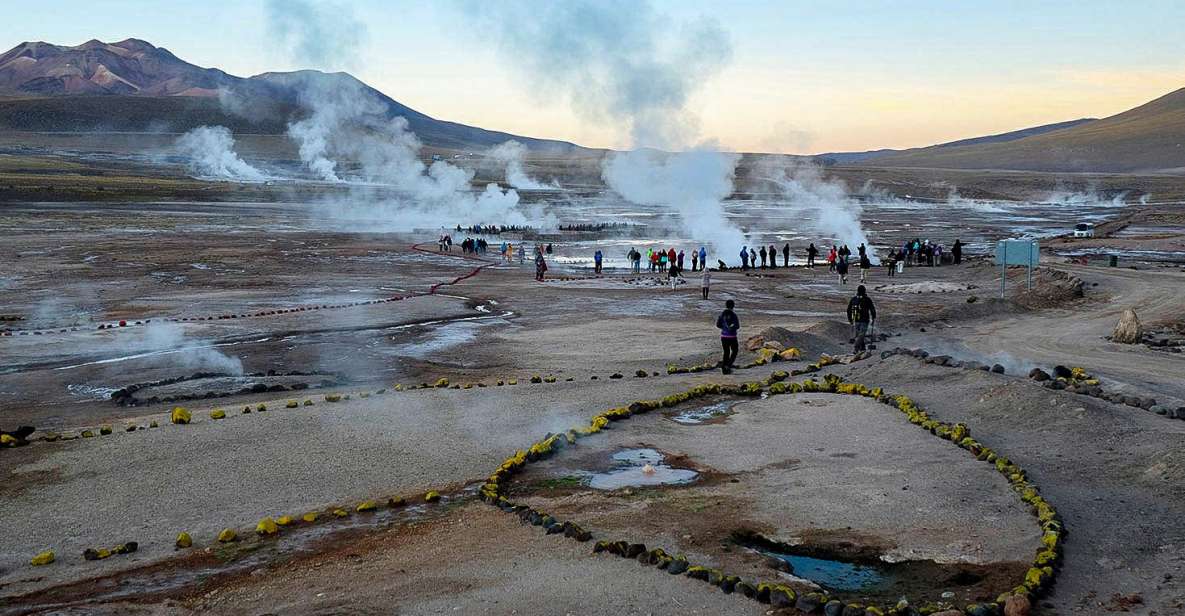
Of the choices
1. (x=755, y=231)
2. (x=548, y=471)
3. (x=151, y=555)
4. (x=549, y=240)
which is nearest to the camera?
(x=151, y=555)

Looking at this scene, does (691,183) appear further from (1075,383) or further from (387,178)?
(387,178)

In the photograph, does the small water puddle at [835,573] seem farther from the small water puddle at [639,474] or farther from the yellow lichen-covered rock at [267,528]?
the yellow lichen-covered rock at [267,528]

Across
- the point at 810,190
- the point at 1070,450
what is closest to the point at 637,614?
the point at 1070,450

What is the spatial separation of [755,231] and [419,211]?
117ft

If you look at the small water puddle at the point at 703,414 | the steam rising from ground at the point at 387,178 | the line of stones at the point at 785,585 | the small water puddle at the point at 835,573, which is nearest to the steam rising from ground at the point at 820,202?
the steam rising from ground at the point at 387,178

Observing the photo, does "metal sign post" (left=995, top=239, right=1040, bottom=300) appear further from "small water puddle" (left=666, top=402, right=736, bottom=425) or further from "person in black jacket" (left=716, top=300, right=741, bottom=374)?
"small water puddle" (left=666, top=402, right=736, bottom=425)

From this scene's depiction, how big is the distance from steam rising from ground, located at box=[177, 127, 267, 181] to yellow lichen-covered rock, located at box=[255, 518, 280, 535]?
14920 cm

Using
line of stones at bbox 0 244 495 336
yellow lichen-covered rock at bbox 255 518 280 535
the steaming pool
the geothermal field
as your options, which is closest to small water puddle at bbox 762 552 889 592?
the geothermal field

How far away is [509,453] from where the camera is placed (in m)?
14.3

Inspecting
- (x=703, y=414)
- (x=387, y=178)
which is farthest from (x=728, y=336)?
(x=387, y=178)

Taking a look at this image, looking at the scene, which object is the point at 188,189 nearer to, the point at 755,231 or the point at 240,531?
the point at 755,231

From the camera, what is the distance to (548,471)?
13.4 meters

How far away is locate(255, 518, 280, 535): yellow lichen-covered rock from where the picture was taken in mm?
11203

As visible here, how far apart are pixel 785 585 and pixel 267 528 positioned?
551 cm
